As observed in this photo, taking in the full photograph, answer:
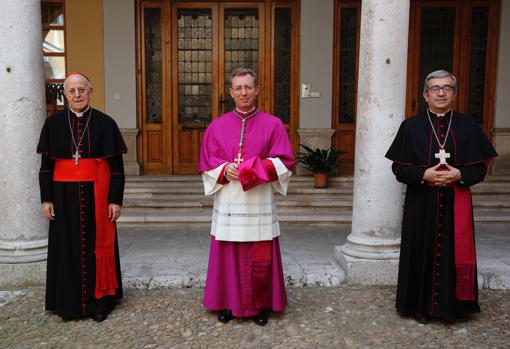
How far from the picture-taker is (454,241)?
12.7ft

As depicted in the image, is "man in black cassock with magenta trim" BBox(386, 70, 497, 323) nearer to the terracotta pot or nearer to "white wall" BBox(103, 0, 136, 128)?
the terracotta pot

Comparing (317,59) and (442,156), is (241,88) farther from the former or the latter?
(317,59)

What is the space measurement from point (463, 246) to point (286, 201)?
397 centimetres

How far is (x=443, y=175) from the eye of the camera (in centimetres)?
371

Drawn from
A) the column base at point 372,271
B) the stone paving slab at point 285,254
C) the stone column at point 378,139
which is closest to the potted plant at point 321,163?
the stone paving slab at point 285,254

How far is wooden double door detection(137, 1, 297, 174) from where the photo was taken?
341 inches

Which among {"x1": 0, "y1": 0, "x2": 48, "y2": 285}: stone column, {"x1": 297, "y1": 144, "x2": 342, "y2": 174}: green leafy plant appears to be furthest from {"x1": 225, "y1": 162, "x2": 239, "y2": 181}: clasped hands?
{"x1": 297, "y1": 144, "x2": 342, "y2": 174}: green leafy plant

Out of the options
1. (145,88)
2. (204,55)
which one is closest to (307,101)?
(204,55)

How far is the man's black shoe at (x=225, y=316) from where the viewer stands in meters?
4.03

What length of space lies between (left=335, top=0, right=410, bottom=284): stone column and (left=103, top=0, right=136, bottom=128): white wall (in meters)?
4.89

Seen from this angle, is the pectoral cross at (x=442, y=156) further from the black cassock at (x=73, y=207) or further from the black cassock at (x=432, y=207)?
the black cassock at (x=73, y=207)

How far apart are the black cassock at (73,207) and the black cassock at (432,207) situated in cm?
225

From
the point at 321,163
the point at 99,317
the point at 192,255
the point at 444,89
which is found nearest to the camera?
the point at 444,89

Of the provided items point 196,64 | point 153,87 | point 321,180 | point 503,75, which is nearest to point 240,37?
point 196,64
